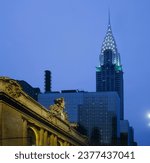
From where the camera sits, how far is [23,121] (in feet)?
54.9

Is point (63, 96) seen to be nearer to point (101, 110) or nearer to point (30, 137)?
point (30, 137)

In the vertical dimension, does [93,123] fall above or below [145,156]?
above

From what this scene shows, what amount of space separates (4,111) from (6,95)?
492 millimetres

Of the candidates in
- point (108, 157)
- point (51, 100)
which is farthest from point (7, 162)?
point (51, 100)

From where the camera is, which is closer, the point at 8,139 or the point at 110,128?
the point at 8,139

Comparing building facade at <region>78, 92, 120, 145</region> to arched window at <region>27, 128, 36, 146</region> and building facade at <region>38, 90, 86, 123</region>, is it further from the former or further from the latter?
arched window at <region>27, 128, 36, 146</region>

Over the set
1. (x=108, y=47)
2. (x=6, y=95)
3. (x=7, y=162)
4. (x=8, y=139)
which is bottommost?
(x=7, y=162)

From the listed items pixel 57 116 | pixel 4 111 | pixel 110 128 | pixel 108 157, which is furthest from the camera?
pixel 110 128

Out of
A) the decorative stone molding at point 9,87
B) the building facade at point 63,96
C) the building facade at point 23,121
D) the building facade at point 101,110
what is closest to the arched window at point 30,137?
the building facade at point 23,121

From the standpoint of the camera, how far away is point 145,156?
890 cm

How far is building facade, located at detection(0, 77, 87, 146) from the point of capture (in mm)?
15469

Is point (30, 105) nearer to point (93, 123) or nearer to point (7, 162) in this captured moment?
point (7, 162)

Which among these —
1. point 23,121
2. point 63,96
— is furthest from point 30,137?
point 63,96

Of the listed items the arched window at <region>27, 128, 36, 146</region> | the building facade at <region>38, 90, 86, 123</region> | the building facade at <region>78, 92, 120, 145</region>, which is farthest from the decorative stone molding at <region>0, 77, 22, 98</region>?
the building facade at <region>78, 92, 120, 145</region>
